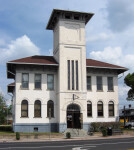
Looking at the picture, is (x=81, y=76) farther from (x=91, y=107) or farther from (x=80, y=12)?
(x=80, y=12)

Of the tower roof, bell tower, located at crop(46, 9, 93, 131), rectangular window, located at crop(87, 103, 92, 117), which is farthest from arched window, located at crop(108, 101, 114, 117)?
the tower roof

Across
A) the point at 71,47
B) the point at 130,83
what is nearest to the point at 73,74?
the point at 71,47

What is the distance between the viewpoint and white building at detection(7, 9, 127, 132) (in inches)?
1283

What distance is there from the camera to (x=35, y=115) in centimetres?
3288

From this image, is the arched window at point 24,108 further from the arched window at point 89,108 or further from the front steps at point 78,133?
the arched window at point 89,108

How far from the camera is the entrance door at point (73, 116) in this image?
3309cm

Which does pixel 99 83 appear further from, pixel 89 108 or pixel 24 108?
pixel 24 108

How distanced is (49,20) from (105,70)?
11.3 meters

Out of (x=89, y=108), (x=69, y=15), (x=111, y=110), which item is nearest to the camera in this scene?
(x=89, y=108)

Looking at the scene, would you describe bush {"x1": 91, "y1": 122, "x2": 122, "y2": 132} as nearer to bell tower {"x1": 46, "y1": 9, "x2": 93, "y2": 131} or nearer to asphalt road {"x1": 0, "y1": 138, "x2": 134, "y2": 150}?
bell tower {"x1": 46, "y1": 9, "x2": 93, "y2": 131}

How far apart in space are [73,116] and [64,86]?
4.25 metres

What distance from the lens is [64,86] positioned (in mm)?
32906

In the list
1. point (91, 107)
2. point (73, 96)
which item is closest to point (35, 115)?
point (73, 96)

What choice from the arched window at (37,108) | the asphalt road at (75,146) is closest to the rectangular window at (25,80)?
the arched window at (37,108)
